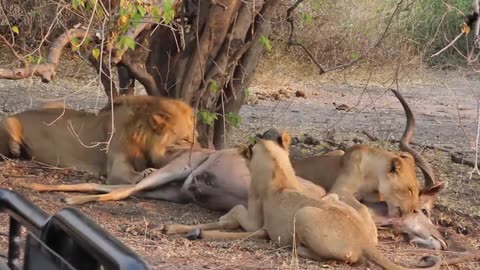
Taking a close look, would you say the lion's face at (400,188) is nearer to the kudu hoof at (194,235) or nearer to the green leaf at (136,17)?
the kudu hoof at (194,235)

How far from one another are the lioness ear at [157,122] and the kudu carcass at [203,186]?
0.67ft

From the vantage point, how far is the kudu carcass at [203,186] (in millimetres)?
6168

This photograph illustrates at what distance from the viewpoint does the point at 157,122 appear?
6.91m

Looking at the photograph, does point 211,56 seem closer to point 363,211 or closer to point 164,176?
point 164,176

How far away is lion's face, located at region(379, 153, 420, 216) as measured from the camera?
596 cm

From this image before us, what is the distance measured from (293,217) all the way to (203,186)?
1.37m

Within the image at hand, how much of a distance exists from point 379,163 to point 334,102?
6314mm

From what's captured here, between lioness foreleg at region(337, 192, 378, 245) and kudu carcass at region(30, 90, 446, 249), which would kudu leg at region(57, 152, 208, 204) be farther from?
lioness foreleg at region(337, 192, 378, 245)

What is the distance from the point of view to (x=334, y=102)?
1241cm

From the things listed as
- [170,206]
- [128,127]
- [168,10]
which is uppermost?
[168,10]

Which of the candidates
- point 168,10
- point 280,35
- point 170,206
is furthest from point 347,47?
point 168,10

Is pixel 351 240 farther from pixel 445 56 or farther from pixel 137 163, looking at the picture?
pixel 445 56

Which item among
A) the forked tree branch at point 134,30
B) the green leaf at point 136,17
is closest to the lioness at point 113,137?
the forked tree branch at point 134,30

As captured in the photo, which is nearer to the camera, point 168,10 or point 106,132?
point 168,10
